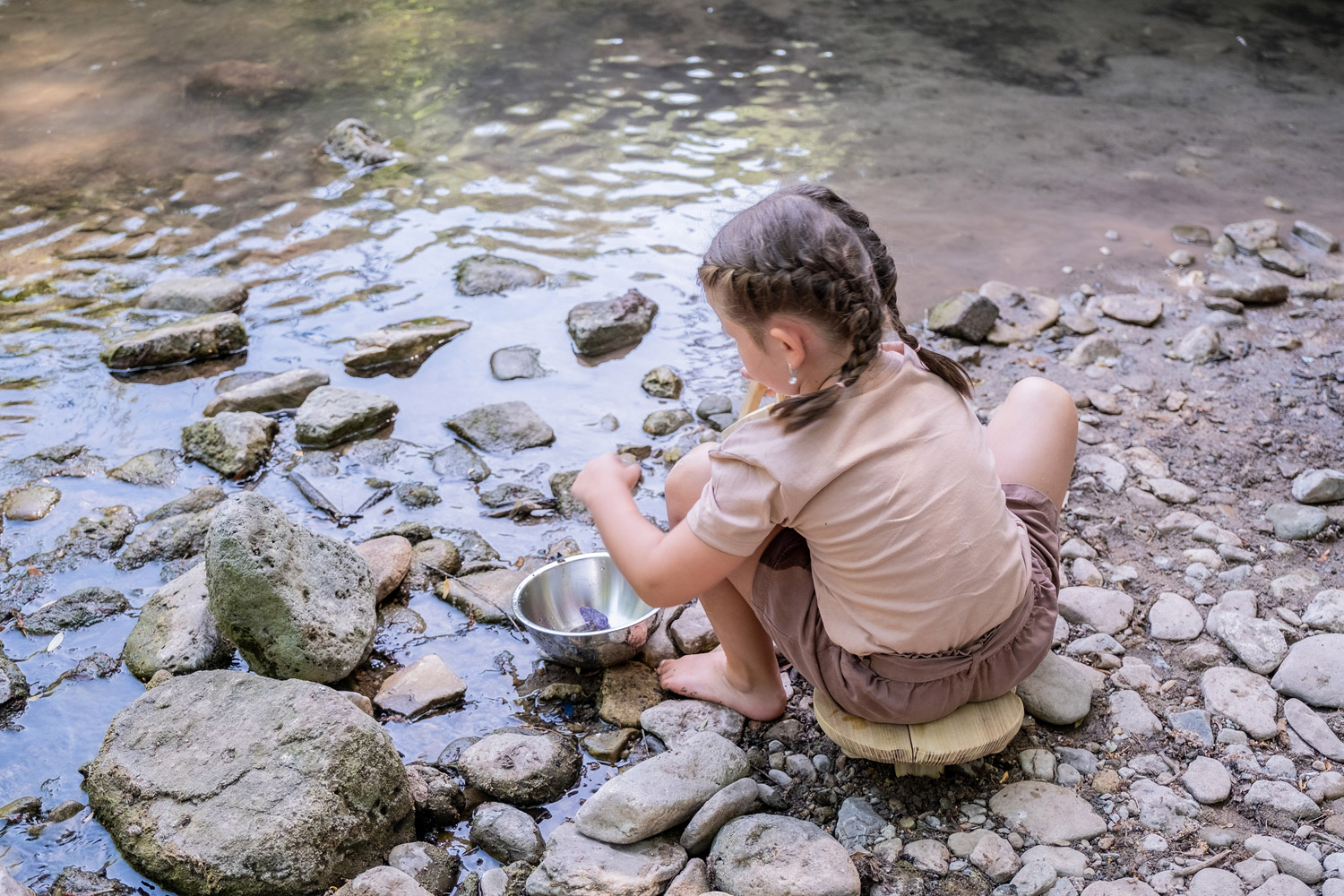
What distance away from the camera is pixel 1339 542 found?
2.74 metres

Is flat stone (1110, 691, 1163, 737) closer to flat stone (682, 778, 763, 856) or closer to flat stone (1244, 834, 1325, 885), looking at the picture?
flat stone (1244, 834, 1325, 885)

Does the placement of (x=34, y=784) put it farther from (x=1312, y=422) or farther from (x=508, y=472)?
(x=1312, y=422)

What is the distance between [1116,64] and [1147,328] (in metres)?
3.81

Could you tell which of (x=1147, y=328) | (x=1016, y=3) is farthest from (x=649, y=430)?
(x=1016, y=3)

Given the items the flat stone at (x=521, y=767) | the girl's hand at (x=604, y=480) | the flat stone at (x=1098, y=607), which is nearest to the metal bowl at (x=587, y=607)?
the flat stone at (x=521, y=767)

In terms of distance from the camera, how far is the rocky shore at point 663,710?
1.93m

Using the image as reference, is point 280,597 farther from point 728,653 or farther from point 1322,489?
point 1322,489

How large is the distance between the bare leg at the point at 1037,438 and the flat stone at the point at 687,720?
82 centimetres

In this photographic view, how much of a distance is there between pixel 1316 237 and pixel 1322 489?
2.23m

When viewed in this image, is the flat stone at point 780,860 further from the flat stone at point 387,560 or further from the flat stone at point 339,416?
the flat stone at point 339,416

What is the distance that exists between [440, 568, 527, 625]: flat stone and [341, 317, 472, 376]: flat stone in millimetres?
1312

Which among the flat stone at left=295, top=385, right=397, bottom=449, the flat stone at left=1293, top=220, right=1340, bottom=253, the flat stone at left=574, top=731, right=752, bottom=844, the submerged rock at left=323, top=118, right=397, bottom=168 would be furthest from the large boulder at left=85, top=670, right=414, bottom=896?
the flat stone at left=1293, top=220, right=1340, bottom=253

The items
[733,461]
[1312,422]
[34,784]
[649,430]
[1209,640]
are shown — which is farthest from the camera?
[649,430]

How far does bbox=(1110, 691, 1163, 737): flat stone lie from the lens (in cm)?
220
